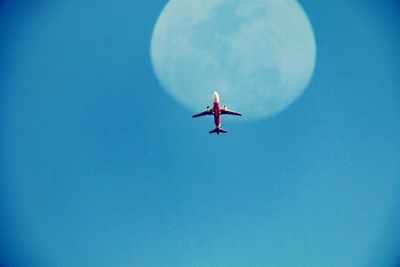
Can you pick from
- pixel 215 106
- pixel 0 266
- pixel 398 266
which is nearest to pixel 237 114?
pixel 215 106

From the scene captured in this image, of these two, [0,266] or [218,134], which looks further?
[218,134]

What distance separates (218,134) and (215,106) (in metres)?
7.72

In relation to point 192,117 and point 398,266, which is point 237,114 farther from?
point 398,266

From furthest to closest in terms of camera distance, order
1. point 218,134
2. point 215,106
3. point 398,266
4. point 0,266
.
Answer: point 218,134, point 215,106, point 0,266, point 398,266

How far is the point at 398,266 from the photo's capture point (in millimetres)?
54375

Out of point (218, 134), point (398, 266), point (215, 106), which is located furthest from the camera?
point (218, 134)

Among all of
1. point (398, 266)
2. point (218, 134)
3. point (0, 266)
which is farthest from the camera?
point (218, 134)

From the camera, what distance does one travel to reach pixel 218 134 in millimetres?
80438

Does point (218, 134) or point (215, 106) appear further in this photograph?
point (218, 134)

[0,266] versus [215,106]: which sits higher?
[215,106]

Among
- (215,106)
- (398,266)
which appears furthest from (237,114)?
(398,266)

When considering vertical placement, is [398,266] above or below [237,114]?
below

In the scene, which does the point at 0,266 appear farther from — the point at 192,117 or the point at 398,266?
the point at 398,266

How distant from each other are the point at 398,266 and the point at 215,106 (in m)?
41.7
